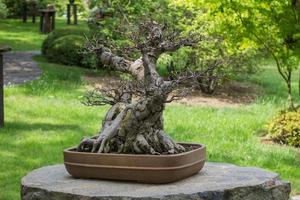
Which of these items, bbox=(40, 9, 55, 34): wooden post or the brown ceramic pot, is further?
bbox=(40, 9, 55, 34): wooden post

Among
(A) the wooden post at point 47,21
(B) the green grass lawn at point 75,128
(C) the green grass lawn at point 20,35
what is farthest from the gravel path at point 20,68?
(A) the wooden post at point 47,21

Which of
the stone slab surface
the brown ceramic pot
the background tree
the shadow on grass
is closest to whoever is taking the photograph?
the stone slab surface

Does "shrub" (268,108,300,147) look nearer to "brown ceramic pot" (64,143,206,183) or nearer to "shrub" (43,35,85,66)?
"brown ceramic pot" (64,143,206,183)

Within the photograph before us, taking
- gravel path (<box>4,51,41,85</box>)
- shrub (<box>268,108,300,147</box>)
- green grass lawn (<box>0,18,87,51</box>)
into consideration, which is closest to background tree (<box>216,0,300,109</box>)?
shrub (<box>268,108,300,147</box>)

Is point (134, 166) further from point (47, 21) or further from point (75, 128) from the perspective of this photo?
point (47, 21)

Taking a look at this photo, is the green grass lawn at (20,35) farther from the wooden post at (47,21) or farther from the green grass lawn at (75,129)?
the green grass lawn at (75,129)

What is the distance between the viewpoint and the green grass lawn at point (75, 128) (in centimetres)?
836

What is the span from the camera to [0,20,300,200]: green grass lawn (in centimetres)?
836

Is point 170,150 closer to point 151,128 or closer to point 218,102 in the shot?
point 151,128

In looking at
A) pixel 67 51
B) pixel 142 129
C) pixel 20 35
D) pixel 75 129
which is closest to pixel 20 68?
pixel 67 51

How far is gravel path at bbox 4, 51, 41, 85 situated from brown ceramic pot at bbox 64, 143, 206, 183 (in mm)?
10276

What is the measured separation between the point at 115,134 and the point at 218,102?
1057cm

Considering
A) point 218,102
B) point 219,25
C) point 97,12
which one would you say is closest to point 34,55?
point 97,12

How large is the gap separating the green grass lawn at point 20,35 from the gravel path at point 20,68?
1.99 meters
